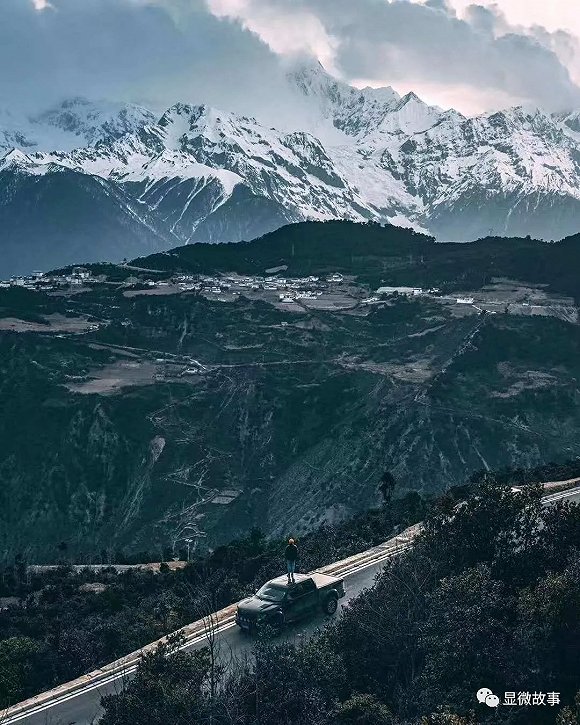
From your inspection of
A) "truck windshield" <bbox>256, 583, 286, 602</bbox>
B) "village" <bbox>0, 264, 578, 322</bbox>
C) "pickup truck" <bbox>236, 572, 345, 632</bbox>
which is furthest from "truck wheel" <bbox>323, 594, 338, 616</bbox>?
"village" <bbox>0, 264, 578, 322</bbox>

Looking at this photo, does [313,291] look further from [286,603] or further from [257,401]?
[286,603]

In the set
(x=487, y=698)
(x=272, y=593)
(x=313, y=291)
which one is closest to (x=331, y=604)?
(x=272, y=593)

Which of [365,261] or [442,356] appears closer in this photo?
[442,356]

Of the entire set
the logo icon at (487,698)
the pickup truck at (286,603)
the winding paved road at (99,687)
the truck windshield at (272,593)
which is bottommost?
the logo icon at (487,698)

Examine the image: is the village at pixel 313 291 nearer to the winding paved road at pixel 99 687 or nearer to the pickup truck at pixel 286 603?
the pickup truck at pixel 286 603

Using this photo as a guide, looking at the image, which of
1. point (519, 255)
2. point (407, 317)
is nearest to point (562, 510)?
point (407, 317)

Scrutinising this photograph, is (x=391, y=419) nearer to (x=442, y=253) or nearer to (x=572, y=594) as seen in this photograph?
(x=572, y=594)

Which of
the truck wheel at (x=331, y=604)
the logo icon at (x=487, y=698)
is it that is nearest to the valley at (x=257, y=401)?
the truck wheel at (x=331, y=604)

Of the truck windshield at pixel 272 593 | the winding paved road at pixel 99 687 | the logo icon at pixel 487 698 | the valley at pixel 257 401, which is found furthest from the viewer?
the valley at pixel 257 401

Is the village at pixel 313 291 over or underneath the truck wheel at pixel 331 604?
over
